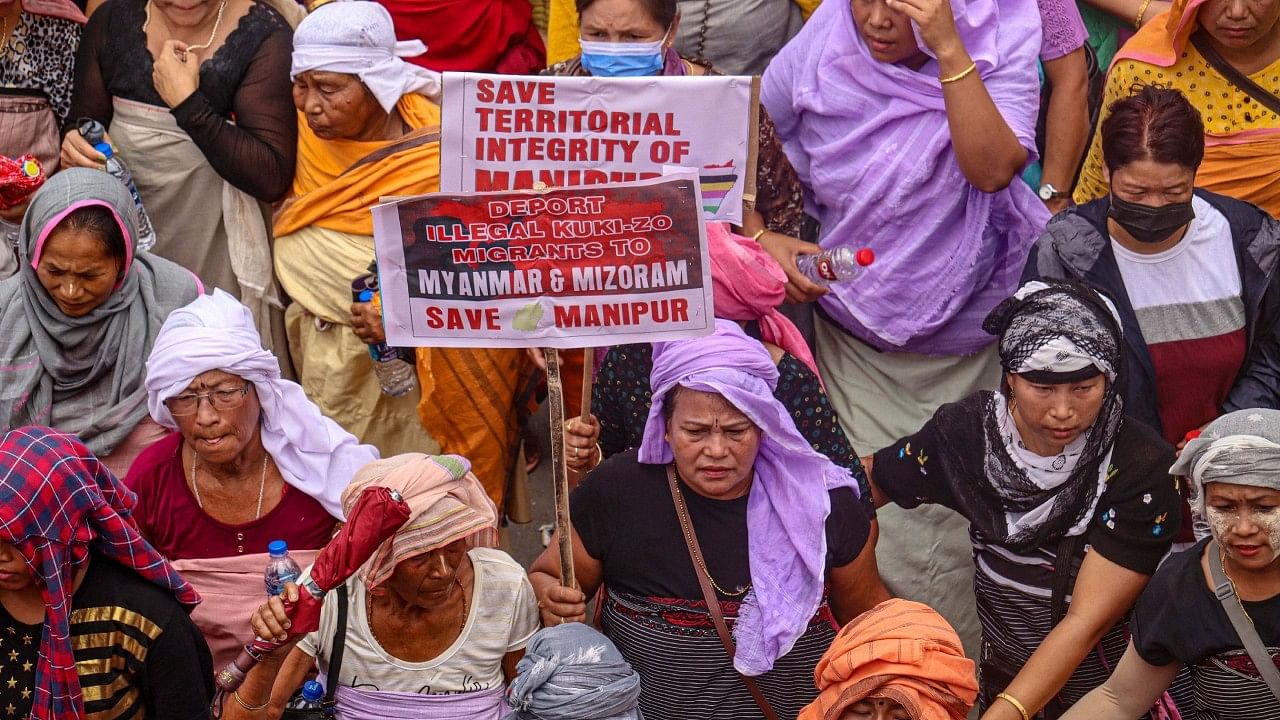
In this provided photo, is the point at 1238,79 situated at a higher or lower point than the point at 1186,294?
higher

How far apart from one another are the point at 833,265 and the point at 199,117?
2.22m

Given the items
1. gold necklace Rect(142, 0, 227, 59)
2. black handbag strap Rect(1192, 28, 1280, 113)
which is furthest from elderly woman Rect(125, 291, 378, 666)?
black handbag strap Rect(1192, 28, 1280, 113)

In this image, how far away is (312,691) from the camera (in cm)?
458

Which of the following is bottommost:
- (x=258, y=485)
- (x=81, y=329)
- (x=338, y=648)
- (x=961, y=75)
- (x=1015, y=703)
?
(x=1015, y=703)

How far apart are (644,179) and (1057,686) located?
173 centimetres

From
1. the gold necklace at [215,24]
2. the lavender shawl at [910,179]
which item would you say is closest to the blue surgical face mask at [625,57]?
the lavender shawl at [910,179]

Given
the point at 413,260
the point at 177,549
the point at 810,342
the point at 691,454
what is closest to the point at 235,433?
the point at 177,549

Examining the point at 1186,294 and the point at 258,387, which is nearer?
the point at 258,387

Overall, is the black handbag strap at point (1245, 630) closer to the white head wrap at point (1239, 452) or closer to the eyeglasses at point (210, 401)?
the white head wrap at point (1239, 452)

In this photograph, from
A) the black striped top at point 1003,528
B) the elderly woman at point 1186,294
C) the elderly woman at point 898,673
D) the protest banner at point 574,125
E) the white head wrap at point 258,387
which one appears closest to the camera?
the elderly woman at point 898,673

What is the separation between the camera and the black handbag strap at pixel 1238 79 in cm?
584

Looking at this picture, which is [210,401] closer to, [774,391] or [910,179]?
[774,391]

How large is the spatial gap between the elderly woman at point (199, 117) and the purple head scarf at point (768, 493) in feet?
6.99

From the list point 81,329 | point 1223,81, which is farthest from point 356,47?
point 1223,81
